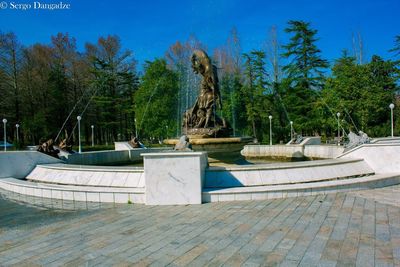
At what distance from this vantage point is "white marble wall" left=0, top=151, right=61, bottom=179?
456 inches

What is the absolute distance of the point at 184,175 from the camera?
284 inches

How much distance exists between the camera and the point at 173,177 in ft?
23.7

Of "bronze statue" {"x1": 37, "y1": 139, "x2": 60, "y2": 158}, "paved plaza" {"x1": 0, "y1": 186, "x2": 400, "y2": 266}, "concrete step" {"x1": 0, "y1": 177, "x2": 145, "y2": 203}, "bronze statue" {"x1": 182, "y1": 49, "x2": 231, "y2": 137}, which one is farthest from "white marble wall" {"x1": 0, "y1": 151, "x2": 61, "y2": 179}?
"bronze statue" {"x1": 182, "y1": 49, "x2": 231, "y2": 137}

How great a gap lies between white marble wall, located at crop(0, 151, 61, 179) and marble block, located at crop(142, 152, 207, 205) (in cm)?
728

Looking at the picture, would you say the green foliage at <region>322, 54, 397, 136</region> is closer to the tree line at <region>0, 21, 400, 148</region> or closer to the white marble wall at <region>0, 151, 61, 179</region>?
the tree line at <region>0, 21, 400, 148</region>

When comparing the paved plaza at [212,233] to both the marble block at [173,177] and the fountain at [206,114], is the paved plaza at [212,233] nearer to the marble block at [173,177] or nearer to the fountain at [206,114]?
the marble block at [173,177]

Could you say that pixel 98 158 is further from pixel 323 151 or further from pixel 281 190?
pixel 323 151

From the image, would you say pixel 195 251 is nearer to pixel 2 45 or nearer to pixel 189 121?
pixel 189 121

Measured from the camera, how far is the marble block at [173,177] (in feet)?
23.6

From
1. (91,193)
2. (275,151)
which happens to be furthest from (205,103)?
(275,151)

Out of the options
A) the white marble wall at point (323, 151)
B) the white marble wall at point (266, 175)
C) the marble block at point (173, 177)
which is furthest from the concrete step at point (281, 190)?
the white marble wall at point (323, 151)

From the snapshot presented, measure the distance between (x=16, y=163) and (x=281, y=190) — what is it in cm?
1017

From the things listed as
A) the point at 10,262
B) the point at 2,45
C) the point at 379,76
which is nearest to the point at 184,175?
the point at 10,262

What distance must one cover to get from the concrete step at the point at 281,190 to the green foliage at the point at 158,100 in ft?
96.9
